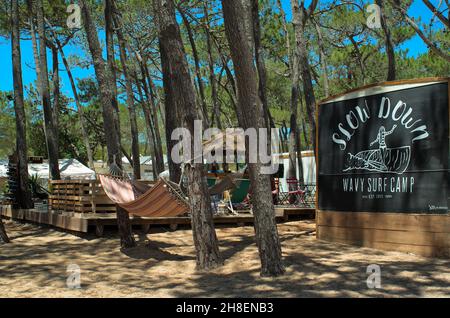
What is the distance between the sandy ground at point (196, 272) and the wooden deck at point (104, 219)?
0.76 feet

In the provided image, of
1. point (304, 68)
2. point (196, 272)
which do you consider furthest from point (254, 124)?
point (304, 68)

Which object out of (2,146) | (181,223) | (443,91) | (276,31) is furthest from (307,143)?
(443,91)

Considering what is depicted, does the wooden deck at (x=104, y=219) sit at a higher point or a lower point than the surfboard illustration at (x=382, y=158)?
lower

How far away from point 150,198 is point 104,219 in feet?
7.10

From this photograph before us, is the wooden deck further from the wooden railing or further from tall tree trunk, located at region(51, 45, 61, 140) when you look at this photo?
tall tree trunk, located at region(51, 45, 61, 140)

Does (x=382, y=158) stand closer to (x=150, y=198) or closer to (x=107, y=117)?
(x=150, y=198)

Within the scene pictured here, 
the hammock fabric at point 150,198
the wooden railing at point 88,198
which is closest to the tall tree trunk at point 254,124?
the hammock fabric at point 150,198

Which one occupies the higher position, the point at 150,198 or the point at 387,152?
the point at 387,152

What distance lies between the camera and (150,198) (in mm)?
5898

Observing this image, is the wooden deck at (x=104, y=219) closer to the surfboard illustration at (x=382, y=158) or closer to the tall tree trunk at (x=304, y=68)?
the tall tree trunk at (x=304, y=68)

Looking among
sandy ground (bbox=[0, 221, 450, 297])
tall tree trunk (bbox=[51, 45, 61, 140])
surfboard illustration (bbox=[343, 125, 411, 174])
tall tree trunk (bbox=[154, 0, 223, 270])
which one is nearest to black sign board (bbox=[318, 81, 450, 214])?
surfboard illustration (bbox=[343, 125, 411, 174])

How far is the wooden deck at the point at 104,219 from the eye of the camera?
7754mm

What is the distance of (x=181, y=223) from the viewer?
8508 mm
